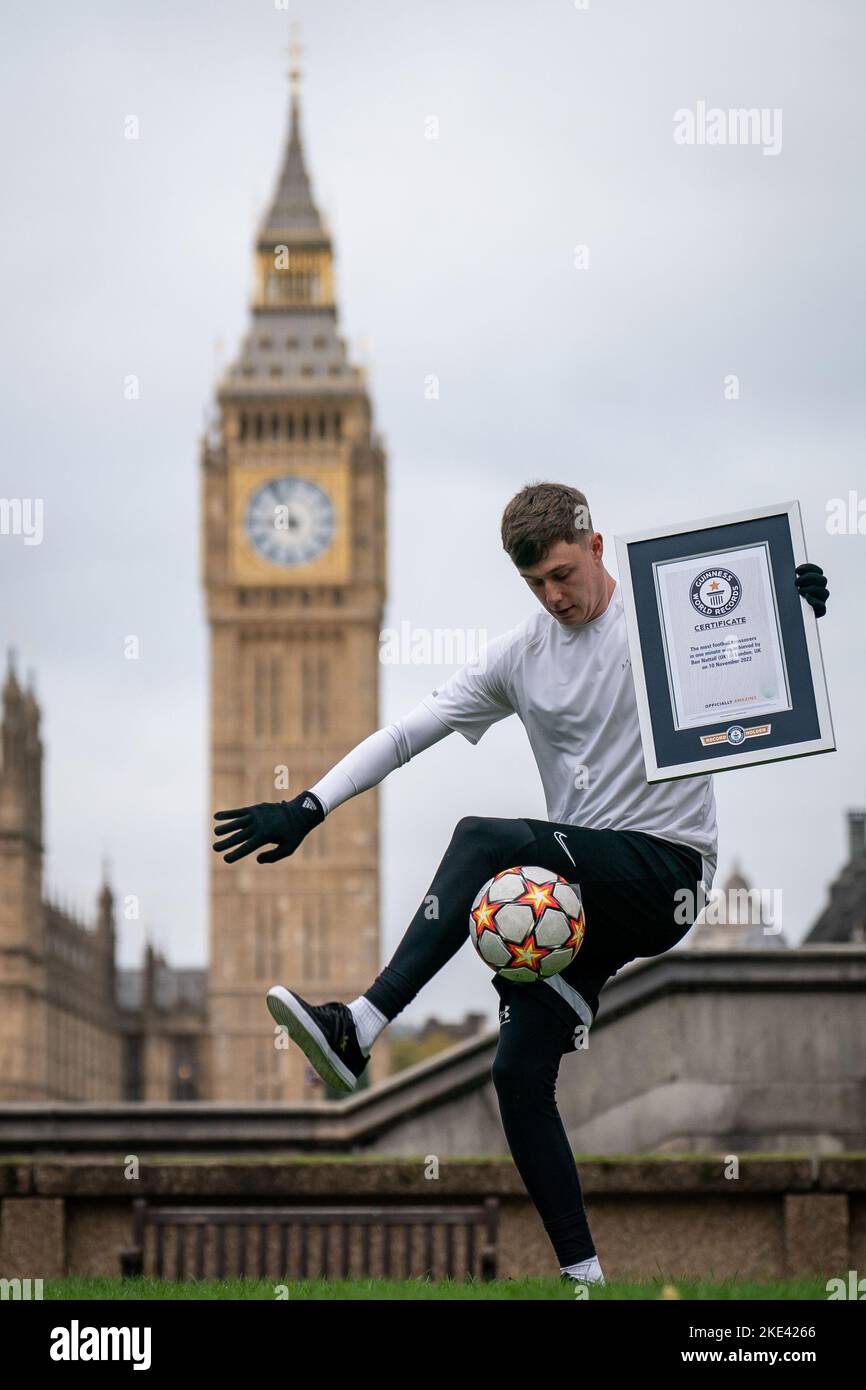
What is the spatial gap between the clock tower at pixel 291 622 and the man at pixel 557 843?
74.4 metres

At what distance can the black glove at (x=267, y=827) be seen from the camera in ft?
15.9

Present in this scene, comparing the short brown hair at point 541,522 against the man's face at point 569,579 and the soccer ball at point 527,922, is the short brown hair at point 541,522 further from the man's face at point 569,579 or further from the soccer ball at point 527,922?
the soccer ball at point 527,922

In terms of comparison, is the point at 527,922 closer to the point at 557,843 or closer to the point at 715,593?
the point at 557,843

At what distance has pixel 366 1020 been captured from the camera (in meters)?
4.68

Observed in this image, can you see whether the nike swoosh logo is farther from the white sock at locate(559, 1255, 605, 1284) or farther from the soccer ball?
the white sock at locate(559, 1255, 605, 1284)

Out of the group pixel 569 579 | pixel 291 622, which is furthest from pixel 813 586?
pixel 291 622

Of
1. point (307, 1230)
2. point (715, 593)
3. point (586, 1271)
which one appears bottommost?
point (586, 1271)

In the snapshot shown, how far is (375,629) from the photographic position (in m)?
84.1

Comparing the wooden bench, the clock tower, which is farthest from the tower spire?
the wooden bench

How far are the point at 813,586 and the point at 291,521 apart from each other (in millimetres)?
77896

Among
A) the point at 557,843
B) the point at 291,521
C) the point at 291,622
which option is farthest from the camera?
the point at 291,622

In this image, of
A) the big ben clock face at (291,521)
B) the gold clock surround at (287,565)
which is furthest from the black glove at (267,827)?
the gold clock surround at (287,565)
